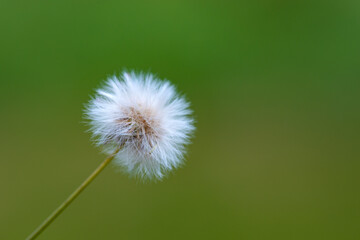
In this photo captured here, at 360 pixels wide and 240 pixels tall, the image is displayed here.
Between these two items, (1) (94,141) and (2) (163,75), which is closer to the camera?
(1) (94,141)

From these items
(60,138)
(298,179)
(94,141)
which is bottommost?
(94,141)

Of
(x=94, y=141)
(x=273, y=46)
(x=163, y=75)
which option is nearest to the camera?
(x=94, y=141)

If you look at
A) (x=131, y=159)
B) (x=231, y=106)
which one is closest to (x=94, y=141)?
(x=131, y=159)

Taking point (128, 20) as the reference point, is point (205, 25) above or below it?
above

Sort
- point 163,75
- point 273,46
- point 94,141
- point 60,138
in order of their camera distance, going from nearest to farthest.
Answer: point 94,141, point 60,138, point 163,75, point 273,46

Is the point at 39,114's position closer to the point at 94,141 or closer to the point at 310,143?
the point at 94,141
